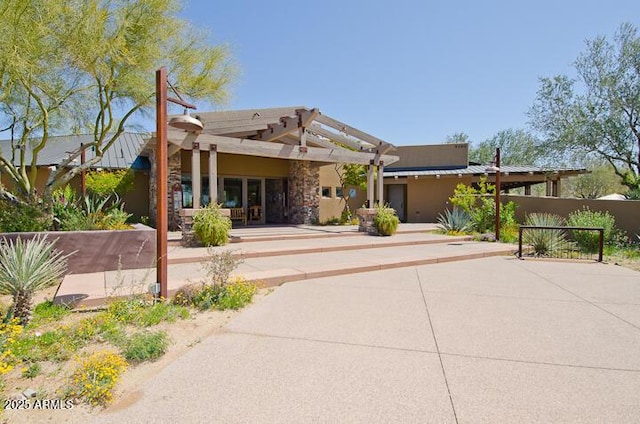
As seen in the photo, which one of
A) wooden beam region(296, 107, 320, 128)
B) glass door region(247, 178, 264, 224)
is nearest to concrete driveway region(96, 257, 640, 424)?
wooden beam region(296, 107, 320, 128)

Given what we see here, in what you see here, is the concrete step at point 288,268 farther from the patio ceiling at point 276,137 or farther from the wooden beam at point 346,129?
the wooden beam at point 346,129

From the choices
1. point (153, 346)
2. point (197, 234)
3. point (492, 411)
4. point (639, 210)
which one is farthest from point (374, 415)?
point (639, 210)

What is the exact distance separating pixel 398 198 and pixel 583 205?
9.58m

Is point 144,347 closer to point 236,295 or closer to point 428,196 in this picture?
point 236,295

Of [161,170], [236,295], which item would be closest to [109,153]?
[161,170]

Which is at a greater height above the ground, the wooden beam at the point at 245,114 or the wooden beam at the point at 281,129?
the wooden beam at the point at 245,114

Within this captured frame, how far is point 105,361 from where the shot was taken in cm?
313

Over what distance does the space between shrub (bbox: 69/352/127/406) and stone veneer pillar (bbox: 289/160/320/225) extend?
13.6 m

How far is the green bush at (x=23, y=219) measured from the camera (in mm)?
6863

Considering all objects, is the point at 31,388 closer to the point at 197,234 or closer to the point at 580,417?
the point at 580,417

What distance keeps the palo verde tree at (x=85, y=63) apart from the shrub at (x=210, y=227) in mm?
2779

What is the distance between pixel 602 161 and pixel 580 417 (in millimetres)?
22607

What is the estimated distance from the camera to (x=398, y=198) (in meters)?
21.4

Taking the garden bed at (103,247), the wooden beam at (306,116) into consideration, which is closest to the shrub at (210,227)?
the garden bed at (103,247)
